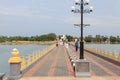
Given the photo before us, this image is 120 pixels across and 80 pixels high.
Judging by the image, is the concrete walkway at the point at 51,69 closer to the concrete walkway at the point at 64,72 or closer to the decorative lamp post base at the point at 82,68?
the concrete walkway at the point at 64,72

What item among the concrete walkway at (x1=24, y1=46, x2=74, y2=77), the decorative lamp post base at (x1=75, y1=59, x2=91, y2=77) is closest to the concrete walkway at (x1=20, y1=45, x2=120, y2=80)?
the concrete walkway at (x1=24, y1=46, x2=74, y2=77)

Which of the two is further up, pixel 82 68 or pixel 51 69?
pixel 82 68

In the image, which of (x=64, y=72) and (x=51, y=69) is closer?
Answer: (x=64, y=72)

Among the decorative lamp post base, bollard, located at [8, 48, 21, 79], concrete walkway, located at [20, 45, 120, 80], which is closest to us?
bollard, located at [8, 48, 21, 79]

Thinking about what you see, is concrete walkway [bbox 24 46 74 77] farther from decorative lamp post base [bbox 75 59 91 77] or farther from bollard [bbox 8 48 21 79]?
bollard [bbox 8 48 21 79]

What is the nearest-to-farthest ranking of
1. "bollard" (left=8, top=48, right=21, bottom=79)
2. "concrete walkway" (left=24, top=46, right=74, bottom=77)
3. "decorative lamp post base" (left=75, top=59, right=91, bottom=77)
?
"bollard" (left=8, top=48, right=21, bottom=79)
"decorative lamp post base" (left=75, top=59, right=91, bottom=77)
"concrete walkway" (left=24, top=46, right=74, bottom=77)

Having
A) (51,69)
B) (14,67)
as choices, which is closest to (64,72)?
(51,69)

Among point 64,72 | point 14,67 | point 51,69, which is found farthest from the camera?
point 51,69

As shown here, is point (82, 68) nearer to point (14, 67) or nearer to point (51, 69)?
point (14, 67)

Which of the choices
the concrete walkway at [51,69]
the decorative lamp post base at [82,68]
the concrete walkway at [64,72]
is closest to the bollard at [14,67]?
the concrete walkway at [64,72]

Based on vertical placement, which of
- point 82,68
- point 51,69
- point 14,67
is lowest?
point 51,69

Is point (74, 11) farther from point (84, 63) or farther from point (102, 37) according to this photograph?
point (102, 37)

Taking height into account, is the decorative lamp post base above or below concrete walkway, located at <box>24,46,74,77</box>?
above

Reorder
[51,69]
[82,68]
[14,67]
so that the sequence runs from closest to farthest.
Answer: [14,67], [82,68], [51,69]
